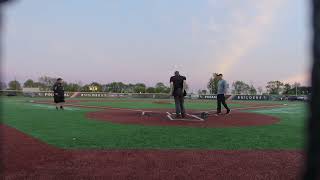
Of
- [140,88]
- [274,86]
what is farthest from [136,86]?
[274,86]

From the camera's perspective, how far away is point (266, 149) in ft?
29.6

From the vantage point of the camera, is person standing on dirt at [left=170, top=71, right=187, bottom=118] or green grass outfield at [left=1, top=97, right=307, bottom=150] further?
person standing on dirt at [left=170, top=71, right=187, bottom=118]

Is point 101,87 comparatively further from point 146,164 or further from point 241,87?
point 146,164

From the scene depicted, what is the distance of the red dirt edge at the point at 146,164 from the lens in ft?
21.5

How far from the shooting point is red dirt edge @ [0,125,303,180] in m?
6.55

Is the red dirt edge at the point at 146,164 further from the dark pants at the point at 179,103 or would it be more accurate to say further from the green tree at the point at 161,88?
the green tree at the point at 161,88

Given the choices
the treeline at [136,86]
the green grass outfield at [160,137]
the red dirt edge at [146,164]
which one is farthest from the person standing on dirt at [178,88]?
the treeline at [136,86]

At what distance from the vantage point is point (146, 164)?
7297 mm

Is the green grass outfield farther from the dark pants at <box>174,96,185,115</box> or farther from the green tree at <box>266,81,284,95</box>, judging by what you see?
the green tree at <box>266,81,284,95</box>

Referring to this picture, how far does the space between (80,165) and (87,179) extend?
36.5 inches

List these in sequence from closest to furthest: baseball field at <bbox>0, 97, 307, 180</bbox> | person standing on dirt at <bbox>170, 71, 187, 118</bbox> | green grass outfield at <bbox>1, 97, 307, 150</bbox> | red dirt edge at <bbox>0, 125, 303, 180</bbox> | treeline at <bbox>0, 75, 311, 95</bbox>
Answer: red dirt edge at <bbox>0, 125, 303, 180</bbox>
baseball field at <bbox>0, 97, 307, 180</bbox>
green grass outfield at <bbox>1, 97, 307, 150</bbox>
person standing on dirt at <bbox>170, 71, 187, 118</bbox>
treeline at <bbox>0, 75, 311, 95</bbox>

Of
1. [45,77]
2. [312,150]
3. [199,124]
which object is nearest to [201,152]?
[199,124]

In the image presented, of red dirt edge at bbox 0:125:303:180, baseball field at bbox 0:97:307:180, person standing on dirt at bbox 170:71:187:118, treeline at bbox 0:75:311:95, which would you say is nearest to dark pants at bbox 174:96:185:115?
person standing on dirt at bbox 170:71:187:118

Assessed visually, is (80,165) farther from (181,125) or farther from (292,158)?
(181,125)
